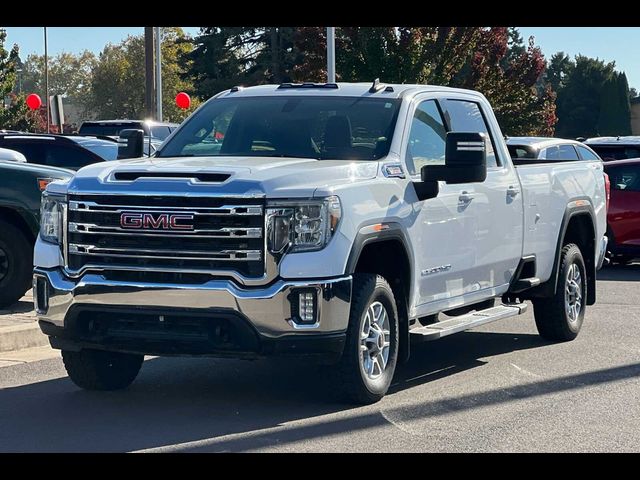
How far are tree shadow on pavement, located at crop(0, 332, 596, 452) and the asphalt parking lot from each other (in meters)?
0.01

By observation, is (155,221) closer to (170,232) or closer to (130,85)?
(170,232)

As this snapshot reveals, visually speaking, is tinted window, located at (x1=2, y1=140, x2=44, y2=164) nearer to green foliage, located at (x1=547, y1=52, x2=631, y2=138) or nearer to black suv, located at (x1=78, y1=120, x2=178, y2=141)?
black suv, located at (x1=78, y1=120, x2=178, y2=141)

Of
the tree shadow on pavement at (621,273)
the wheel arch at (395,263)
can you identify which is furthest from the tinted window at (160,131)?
the wheel arch at (395,263)

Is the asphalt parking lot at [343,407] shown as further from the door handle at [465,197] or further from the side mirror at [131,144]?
the side mirror at [131,144]

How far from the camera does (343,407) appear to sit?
773 centimetres

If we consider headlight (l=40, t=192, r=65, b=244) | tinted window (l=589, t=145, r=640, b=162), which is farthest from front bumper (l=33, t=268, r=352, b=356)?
tinted window (l=589, t=145, r=640, b=162)

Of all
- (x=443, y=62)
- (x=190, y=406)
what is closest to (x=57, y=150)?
(x=190, y=406)

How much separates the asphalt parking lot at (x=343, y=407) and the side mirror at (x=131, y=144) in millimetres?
1613

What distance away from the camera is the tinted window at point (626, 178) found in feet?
59.0

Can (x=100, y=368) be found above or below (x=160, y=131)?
below

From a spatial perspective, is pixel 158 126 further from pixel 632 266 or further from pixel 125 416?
pixel 125 416

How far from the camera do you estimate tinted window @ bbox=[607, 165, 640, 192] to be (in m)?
18.0

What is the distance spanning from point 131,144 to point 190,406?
7.58 ft
